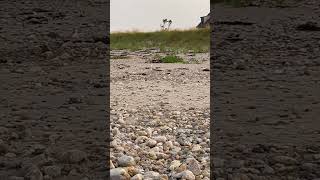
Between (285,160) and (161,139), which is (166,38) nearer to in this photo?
(161,139)

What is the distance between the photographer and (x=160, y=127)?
746 centimetres

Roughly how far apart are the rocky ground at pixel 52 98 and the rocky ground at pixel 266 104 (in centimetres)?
145

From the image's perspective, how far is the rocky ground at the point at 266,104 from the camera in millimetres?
5680

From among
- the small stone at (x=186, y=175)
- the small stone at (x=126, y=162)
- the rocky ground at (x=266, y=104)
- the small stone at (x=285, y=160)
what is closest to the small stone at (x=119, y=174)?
the small stone at (x=126, y=162)

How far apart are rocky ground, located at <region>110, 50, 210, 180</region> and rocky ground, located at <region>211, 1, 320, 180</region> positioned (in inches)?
8.9

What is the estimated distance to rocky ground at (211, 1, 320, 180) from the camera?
18.6 ft

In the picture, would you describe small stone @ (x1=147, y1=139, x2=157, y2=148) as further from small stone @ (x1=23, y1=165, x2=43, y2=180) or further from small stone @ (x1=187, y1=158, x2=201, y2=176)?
small stone @ (x1=23, y1=165, x2=43, y2=180)

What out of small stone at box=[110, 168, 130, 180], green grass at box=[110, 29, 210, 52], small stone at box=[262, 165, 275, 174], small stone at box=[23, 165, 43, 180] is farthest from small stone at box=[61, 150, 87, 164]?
green grass at box=[110, 29, 210, 52]

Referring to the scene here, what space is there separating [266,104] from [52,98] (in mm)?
3439

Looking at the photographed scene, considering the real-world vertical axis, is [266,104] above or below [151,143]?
above

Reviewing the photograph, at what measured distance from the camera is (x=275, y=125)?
24.6 ft

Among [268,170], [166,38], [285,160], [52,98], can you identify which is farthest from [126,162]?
[166,38]

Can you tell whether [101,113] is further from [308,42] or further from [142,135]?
[308,42]

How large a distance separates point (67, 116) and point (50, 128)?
76 centimetres
